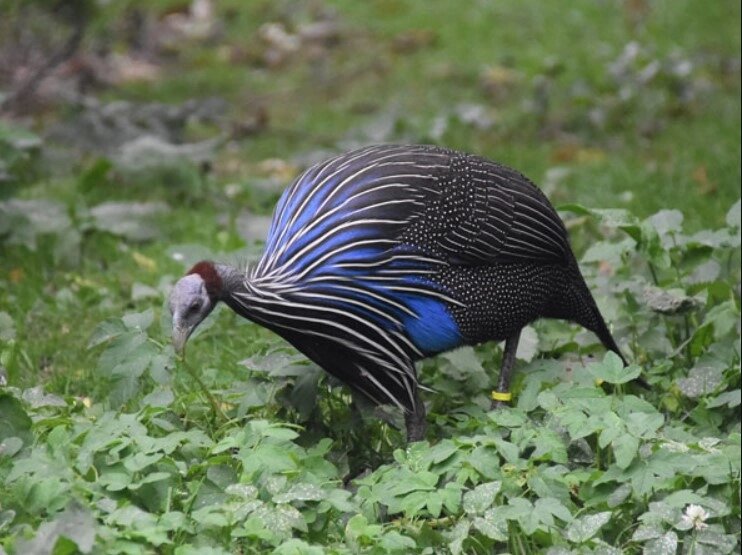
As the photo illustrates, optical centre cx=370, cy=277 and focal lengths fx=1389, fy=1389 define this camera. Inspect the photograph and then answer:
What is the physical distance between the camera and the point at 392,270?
3654 millimetres

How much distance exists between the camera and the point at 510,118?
7164 millimetres

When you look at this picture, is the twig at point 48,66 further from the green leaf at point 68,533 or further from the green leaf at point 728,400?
the green leaf at point 68,533

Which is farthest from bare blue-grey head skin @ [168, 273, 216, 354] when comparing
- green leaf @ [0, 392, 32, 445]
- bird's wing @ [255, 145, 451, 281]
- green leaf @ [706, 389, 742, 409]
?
green leaf @ [706, 389, 742, 409]

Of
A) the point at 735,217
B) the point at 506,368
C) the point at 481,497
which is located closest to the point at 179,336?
the point at 481,497

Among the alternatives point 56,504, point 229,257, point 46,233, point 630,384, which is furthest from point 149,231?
point 56,504

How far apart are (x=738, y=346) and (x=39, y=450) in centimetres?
206

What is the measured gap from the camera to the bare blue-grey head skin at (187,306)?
11.6ft

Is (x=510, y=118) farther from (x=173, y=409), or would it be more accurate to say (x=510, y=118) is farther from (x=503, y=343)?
(x=173, y=409)

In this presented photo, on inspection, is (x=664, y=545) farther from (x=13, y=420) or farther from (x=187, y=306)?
(x=13, y=420)

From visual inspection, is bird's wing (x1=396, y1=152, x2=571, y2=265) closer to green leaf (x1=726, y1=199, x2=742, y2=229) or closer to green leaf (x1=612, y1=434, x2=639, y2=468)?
green leaf (x1=612, y1=434, x2=639, y2=468)

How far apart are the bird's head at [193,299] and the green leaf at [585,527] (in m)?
1.07

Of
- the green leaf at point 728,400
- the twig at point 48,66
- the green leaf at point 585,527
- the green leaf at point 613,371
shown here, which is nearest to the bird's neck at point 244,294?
the green leaf at point 613,371

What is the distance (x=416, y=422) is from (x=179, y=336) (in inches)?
28.2

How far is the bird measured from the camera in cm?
361
